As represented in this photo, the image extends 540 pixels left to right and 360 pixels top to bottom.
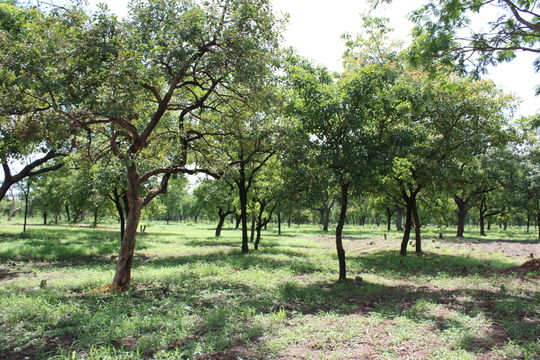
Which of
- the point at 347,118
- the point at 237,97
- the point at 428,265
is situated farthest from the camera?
the point at 428,265

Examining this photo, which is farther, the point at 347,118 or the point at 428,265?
the point at 428,265

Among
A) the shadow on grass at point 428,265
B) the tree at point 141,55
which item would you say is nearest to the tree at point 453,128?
the shadow on grass at point 428,265

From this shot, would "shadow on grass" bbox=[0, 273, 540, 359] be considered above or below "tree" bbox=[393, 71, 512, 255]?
below

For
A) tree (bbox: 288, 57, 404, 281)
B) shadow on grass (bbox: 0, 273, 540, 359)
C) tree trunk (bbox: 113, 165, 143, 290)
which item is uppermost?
tree (bbox: 288, 57, 404, 281)

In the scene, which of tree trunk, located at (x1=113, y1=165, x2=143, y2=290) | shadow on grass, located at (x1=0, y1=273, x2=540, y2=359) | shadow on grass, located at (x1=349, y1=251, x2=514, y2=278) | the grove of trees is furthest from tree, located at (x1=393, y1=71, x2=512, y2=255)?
tree trunk, located at (x1=113, y1=165, x2=143, y2=290)

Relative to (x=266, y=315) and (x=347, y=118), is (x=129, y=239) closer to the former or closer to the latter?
(x=266, y=315)

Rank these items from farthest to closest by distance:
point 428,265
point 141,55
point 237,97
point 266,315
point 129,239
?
point 428,265 < point 237,97 < point 129,239 < point 141,55 < point 266,315

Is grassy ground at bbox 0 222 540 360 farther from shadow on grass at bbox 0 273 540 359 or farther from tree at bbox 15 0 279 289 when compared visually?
tree at bbox 15 0 279 289

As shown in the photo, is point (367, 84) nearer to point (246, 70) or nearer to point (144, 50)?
point (246, 70)

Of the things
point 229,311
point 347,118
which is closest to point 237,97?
point 347,118

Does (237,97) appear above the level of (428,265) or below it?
above

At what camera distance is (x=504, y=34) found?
821 cm

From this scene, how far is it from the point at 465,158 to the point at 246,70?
13976 mm

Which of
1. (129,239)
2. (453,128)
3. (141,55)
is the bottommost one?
(129,239)
